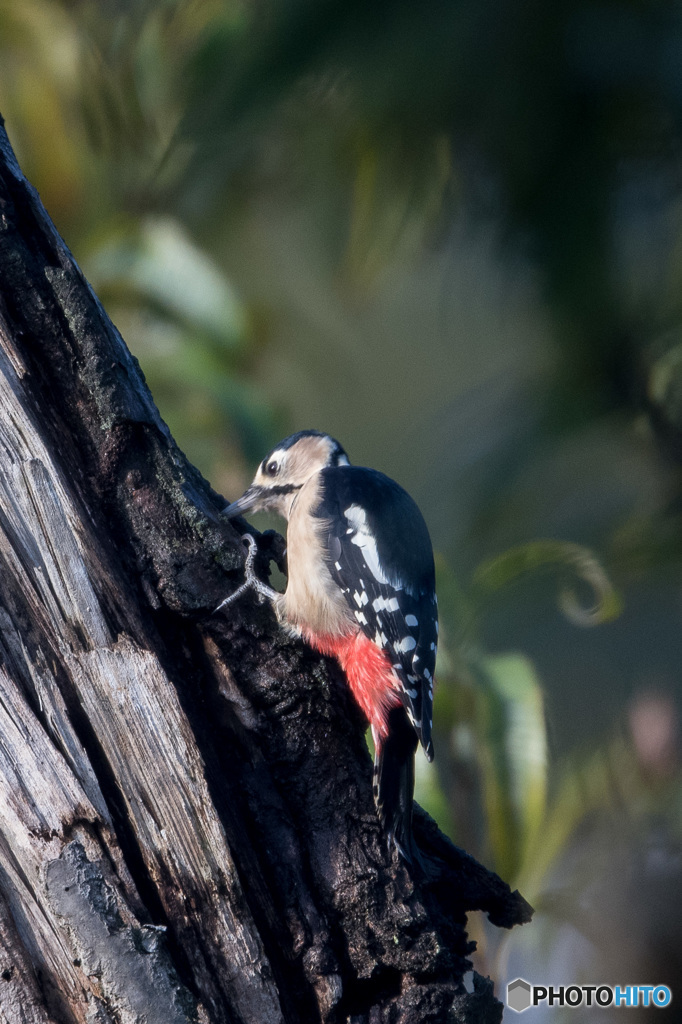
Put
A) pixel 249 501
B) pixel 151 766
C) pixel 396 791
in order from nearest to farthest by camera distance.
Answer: pixel 151 766 < pixel 396 791 < pixel 249 501

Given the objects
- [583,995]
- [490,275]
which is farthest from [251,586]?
[490,275]

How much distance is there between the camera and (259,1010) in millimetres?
1391

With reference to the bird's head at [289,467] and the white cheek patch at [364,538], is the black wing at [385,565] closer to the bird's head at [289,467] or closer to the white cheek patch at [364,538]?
the white cheek patch at [364,538]

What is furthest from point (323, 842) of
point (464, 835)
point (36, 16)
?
point (36, 16)

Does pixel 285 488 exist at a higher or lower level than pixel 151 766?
higher

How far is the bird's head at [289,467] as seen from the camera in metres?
2.52

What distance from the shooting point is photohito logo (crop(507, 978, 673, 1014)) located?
2758mm

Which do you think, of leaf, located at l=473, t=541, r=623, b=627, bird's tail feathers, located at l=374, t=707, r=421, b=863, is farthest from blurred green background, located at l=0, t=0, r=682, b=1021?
bird's tail feathers, located at l=374, t=707, r=421, b=863

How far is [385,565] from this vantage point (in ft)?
7.03

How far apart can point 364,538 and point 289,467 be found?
0.48m

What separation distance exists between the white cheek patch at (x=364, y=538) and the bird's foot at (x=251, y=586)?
32 centimetres

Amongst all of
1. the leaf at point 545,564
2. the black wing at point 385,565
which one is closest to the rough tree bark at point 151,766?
the black wing at point 385,565

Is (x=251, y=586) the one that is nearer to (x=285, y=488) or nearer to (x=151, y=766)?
(x=151, y=766)

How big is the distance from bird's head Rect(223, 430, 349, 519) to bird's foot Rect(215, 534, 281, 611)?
564 mm
